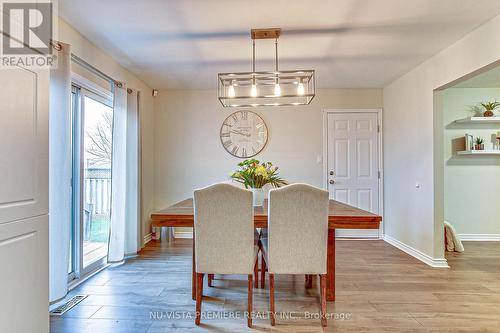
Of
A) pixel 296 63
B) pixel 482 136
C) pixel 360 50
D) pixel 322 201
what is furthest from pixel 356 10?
pixel 482 136

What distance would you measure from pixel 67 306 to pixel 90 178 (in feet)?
4.57

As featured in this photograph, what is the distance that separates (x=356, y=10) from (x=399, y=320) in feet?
8.00

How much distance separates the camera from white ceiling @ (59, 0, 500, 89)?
85.7 inches

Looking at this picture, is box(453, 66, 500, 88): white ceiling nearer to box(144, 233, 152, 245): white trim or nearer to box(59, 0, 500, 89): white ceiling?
box(59, 0, 500, 89): white ceiling

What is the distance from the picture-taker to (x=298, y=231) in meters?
2.01

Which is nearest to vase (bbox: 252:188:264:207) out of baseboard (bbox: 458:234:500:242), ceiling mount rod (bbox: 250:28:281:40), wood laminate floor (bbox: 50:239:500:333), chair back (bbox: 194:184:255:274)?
chair back (bbox: 194:184:255:274)

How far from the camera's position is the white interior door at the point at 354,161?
4480mm

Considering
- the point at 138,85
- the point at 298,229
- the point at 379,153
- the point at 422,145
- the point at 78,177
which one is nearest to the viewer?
the point at 298,229

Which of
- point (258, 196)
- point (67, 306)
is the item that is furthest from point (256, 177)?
point (67, 306)

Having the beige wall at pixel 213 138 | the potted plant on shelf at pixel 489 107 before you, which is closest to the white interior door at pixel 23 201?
the beige wall at pixel 213 138

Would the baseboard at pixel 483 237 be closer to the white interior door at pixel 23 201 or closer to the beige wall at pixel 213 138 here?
the beige wall at pixel 213 138

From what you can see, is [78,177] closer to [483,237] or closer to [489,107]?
[489,107]

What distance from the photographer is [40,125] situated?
5.28 ft

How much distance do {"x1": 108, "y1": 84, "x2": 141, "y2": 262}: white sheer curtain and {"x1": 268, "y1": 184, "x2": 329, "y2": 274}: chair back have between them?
6.89ft
